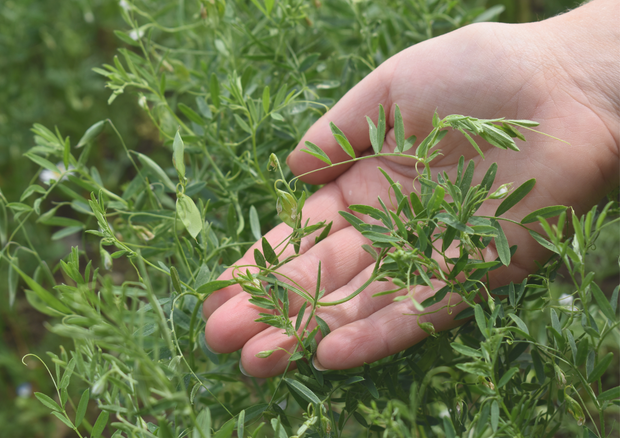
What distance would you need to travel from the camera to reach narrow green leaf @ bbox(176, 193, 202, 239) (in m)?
0.80

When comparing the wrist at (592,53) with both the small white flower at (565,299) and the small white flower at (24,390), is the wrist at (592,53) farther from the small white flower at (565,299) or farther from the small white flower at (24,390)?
the small white flower at (24,390)

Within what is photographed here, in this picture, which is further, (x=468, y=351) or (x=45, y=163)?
(x=45, y=163)

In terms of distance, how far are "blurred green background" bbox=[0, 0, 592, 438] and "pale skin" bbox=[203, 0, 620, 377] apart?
887mm

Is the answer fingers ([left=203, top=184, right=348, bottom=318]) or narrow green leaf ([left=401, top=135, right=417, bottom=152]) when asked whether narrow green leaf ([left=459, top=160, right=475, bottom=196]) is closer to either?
narrow green leaf ([left=401, top=135, right=417, bottom=152])

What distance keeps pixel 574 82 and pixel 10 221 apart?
207cm

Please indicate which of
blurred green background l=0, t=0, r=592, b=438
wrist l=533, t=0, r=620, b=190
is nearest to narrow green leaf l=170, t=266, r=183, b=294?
wrist l=533, t=0, r=620, b=190

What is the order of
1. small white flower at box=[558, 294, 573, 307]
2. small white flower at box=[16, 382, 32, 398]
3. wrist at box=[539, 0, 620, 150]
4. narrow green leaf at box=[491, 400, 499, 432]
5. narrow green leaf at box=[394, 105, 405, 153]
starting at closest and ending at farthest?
narrow green leaf at box=[491, 400, 499, 432], small white flower at box=[558, 294, 573, 307], narrow green leaf at box=[394, 105, 405, 153], wrist at box=[539, 0, 620, 150], small white flower at box=[16, 382, 32, 398]

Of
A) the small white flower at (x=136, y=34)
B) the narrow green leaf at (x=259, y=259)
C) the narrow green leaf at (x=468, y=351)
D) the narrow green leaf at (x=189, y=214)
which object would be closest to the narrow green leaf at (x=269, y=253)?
the narrow green leaf at (x=259, y=259)

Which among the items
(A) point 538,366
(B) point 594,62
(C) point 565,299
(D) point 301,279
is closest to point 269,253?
A: (D) point 301,279

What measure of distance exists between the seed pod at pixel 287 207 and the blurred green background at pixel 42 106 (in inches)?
46.6

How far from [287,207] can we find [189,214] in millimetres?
171

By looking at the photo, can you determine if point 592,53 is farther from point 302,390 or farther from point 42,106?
point 42,106

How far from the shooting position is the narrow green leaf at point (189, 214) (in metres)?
0.80

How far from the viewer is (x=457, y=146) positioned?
3.22 ft
